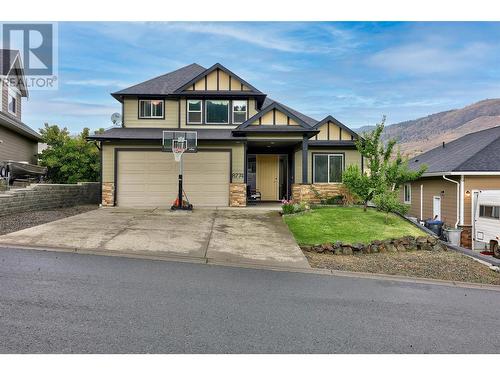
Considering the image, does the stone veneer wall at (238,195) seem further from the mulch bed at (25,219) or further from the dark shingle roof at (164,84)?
the mulch bed at (25,219)

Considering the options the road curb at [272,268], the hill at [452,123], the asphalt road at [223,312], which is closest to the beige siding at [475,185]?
the road curb at [272,268]

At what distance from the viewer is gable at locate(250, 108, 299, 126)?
1786cm

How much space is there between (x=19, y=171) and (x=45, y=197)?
327 centimetres

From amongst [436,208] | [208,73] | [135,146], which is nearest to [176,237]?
[135,146]

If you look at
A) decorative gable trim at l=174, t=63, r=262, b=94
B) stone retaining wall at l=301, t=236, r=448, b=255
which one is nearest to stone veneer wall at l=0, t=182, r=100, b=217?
decorative gable trim at l=174, t=63, r=262, b=94

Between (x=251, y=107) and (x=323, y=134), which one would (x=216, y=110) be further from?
(x=323, y=134)

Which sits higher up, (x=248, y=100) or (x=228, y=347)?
(x=248, y=100)

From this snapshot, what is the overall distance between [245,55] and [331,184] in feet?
47.7

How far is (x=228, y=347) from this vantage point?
4129 mm

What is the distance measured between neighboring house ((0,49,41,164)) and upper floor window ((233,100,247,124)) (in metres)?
11.7

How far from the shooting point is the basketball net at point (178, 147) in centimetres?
1671

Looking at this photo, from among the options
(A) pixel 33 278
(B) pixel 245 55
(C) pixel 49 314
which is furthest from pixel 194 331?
(B) pixel 245 55

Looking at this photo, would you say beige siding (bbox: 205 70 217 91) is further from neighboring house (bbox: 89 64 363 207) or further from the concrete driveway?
the concrete driveway

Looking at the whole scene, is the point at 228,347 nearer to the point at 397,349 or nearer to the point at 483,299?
the point at 397,349
